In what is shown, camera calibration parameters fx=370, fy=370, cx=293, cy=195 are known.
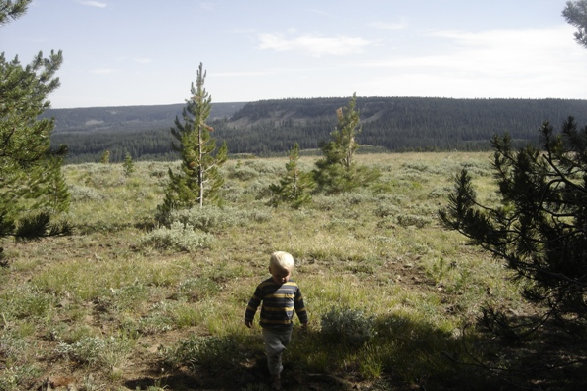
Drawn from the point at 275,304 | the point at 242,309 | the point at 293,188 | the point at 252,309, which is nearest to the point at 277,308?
the point at 275,304

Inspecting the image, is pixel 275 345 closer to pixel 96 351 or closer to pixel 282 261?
pixel 282 261

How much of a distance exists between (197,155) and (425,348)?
12.4 m

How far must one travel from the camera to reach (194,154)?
1520 cm

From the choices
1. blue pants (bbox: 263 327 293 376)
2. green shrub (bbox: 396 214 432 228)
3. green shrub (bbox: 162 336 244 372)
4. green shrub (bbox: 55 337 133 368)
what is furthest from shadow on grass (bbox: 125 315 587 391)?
green shrub (bbox: 396 214 432 228)

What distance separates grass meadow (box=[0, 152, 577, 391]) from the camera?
4945mm

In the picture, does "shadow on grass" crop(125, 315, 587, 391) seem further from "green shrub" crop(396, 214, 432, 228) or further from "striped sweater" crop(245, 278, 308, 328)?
"green shrub" crop(396, 214, 432, 228)

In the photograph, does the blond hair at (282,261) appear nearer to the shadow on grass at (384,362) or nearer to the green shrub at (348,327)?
the shadow on grass at (384,362)

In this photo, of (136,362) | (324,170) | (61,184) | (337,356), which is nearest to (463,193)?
(337,356)

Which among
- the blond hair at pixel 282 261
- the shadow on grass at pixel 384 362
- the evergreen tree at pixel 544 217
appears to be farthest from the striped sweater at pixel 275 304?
the evergreen tree at pixel 544 217

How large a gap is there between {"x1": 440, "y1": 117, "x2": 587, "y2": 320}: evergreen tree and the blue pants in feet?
8.46

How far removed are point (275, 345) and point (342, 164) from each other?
1951 centimetres

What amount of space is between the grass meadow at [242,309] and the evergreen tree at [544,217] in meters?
1.03

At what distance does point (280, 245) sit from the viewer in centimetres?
1159

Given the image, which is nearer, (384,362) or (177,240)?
(384,362)
